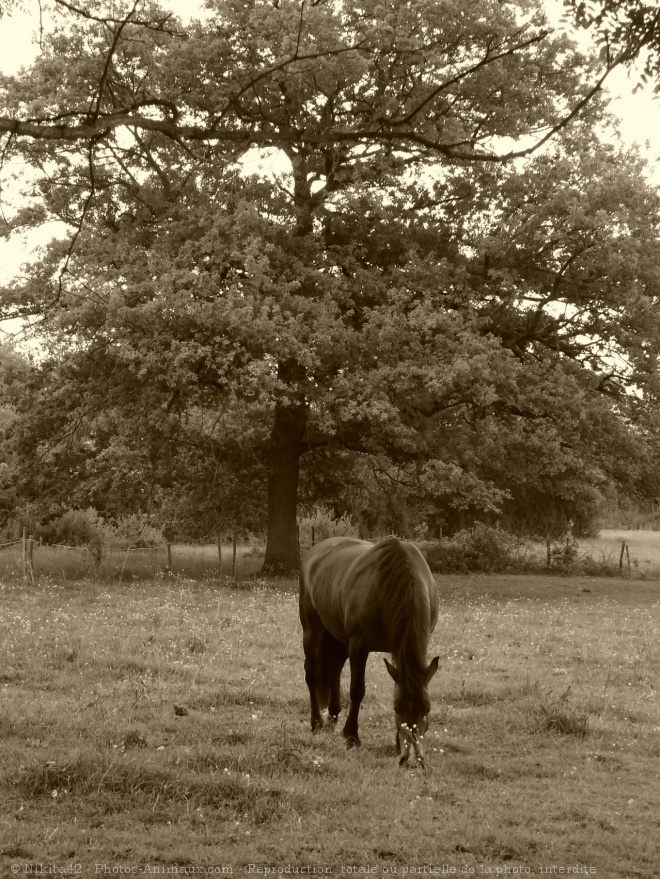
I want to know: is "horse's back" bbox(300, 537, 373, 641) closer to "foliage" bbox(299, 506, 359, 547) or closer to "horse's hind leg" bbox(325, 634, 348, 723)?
"horse's hind leg" bbox(325, 634, 348, 723)

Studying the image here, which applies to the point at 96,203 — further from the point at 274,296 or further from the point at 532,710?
the point at 532,710

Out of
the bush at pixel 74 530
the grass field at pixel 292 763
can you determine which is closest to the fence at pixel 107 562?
the bush at pixel 74 530

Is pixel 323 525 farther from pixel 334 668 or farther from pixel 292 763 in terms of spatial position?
pixel 292 763

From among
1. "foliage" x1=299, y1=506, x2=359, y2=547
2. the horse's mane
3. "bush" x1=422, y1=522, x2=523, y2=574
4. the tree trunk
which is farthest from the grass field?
"foliage" x1=299, y1=506, x2=359, y2=547

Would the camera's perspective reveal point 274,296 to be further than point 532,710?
Yes

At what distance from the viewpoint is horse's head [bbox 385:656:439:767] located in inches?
300

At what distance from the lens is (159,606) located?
17922mm

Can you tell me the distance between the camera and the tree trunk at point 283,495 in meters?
27.2

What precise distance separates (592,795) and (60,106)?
65.9 feet

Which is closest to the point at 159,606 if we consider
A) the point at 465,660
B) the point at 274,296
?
the point at 465,660

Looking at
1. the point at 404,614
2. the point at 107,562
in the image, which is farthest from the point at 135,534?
the point at 404,614

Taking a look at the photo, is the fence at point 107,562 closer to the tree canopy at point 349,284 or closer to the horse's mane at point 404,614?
the tree canopy at point 349,284

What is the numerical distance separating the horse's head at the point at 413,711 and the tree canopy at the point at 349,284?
13836 millimetres

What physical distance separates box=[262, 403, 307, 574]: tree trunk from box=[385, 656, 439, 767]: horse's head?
764 inches
